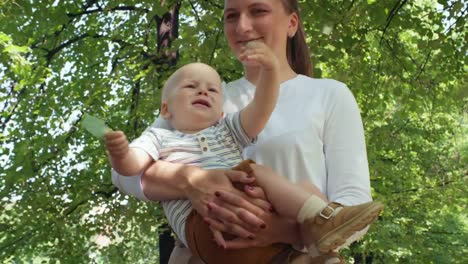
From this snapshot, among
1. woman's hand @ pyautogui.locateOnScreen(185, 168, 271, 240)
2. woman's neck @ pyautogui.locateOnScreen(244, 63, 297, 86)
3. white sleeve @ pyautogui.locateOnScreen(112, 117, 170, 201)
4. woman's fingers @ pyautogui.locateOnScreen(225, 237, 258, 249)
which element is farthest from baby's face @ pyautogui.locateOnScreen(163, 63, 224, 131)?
woman's fingers @ pyautogui.locateOnScreen(225, 237, 258, 249)

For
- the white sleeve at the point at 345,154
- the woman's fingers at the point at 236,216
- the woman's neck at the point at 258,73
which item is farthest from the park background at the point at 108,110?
the woman's fingers at the point at 236,216

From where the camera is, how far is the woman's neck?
112 inches

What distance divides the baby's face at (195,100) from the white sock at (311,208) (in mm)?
602

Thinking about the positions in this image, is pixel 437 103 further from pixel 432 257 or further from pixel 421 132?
pixel 432 257

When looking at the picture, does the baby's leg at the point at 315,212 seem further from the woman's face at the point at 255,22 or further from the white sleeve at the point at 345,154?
the woman's face at the point at 255,22

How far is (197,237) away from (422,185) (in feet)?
40.2

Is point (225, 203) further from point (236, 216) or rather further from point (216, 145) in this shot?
point (216, 145)

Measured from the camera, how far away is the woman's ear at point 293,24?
112 inches

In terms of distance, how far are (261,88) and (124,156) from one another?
54cm

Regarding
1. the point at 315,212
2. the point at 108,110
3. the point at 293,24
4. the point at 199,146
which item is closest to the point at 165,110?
the point at 199,146

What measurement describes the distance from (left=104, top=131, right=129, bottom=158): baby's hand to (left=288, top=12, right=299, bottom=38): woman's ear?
0.96 m

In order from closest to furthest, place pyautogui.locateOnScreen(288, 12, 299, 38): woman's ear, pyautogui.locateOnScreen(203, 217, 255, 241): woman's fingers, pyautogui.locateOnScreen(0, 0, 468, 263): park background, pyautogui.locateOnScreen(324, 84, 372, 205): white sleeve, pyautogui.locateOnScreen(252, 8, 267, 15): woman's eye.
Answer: pyautogui.locateOnScreen(203, 217, 255, 241): woman's fingers
pyautogui.locateOnScreen(324, 84, 372, 205): white sleeve
pyautogui.locateOnScreen(252, 8, 267, 15): woman's eye
pyautogui.locateOnScreen(288, 12, 299, 38): woman's ear
pyautogui.locateOnScreen(0, 0, 468, 263): park background

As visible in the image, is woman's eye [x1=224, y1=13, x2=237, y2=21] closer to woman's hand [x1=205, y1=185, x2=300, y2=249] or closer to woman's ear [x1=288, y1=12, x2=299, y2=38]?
→ woman's ear [x1=288, y1=12, x2=299, y2=38]

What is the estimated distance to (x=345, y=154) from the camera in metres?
2.51
